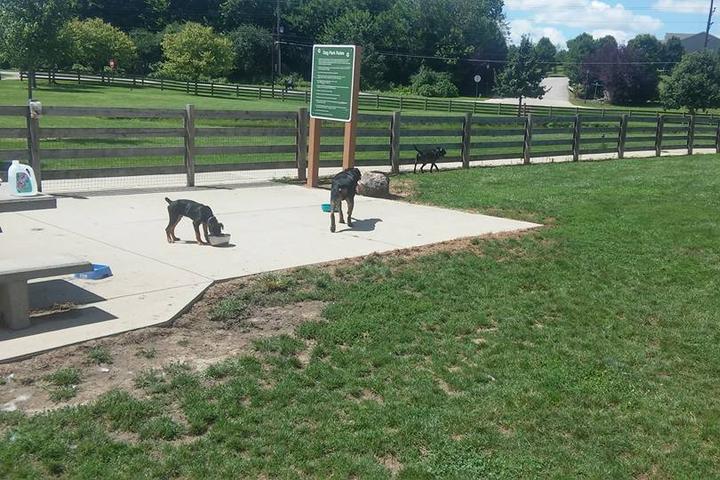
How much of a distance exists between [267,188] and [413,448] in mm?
8766

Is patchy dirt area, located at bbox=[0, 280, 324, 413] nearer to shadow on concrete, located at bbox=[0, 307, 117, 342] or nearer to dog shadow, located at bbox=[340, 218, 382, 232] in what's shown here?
shadow on concrete, located at bbox=[0, 307, 117, 342]

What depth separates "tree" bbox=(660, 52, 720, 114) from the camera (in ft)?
137

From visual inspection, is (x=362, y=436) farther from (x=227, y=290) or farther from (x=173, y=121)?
(x=173, y=121)

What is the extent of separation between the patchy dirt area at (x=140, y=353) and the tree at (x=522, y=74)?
38961 mm

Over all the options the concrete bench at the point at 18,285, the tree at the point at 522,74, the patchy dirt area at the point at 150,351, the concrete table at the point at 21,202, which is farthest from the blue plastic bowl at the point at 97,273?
the tree at the point at 522,74

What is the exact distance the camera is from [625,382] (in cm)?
451

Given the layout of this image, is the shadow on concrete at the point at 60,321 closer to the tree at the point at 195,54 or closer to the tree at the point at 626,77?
the tree at the point at 195,54

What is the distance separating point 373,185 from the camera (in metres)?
11.4

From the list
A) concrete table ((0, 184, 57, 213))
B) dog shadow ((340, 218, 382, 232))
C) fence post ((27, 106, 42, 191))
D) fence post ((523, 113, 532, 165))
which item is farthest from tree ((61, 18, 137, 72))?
concrete table ((0, 184, 57, 213))

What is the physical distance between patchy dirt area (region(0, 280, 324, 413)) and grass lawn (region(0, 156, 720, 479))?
0.43ft

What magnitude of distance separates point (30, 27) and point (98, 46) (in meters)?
45.1

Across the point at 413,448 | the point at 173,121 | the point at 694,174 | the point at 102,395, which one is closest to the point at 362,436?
the point at 413,448

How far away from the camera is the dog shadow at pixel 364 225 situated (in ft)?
28.0

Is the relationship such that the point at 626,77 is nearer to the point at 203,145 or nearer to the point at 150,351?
the point at 203,145
